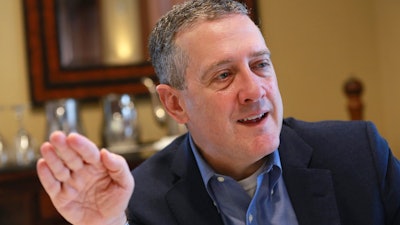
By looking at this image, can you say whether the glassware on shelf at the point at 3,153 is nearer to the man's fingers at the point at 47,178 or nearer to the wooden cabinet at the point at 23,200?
the wooden cabinet at the point at 23,200

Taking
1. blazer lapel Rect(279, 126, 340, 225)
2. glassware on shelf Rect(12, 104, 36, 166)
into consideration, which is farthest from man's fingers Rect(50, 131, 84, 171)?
glassware on shelf Rect(12, 104, 36, 166)

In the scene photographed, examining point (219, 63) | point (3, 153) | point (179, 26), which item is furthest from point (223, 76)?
point (3, 153)

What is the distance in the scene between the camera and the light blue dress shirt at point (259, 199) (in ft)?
4.79

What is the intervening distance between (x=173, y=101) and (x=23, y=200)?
4.55ft

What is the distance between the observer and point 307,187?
Answer: 4.86ft

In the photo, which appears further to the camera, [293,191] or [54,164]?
[293,191]

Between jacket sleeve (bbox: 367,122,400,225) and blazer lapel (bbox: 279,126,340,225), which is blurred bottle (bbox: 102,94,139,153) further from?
jacket sleeve (bbox: 367,122,400,225)

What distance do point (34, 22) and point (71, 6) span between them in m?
0.23

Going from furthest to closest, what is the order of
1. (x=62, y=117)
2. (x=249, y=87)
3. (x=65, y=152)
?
(x=62, y=117), (x=249, y=87), (x=65, y=152)

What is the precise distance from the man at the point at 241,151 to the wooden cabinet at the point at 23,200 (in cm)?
124

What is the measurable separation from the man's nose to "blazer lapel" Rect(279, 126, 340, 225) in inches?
10.1

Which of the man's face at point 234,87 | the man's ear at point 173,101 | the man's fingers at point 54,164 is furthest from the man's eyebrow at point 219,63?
the man's fingers at point 54,164

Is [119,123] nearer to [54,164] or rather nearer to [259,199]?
[259,199]

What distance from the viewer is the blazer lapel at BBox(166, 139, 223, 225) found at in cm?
148
